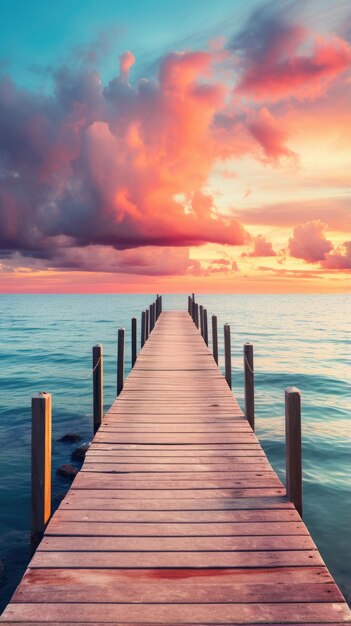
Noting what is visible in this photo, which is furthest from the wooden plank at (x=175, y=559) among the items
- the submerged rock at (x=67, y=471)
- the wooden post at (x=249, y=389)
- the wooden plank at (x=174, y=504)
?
the submerged rock at (x=67, y=471)

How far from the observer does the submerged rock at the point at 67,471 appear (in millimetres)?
10273

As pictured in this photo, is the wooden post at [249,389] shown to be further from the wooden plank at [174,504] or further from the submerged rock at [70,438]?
the submerged rock at [70,438]

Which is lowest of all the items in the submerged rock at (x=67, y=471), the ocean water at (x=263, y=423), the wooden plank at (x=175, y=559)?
the ocean water at (x=263, y=423)

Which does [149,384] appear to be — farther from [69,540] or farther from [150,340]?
[150,340]

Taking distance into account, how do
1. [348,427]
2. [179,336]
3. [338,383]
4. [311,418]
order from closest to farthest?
[348,427], [311,418], [179,336], [338,383]

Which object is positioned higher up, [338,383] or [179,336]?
[179,336]

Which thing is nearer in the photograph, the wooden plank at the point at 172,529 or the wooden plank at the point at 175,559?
the wooden plank at the point at 175,559

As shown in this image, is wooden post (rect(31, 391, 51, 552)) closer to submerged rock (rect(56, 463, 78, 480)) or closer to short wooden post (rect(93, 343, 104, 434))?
short wooden post (rect(93, 343, 104, 434))

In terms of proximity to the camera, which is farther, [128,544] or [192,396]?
[192,396]

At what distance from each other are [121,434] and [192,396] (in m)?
2.82

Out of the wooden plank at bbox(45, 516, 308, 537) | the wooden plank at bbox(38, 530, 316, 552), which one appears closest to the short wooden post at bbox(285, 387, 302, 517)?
the wooden plank at bbox(45, 516, 308, 537)

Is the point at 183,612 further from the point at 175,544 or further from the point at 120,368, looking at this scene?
the point at 120,368

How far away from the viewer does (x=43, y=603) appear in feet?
10.7

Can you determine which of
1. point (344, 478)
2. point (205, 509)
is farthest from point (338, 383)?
point (205, 509)
